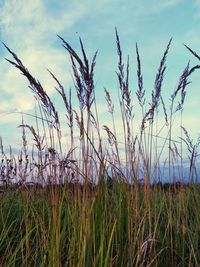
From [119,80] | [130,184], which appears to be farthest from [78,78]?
[130,184]


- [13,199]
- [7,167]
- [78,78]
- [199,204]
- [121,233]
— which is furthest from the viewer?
[7,167]

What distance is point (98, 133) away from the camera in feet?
8.89

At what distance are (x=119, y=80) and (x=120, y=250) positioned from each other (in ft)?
3.64

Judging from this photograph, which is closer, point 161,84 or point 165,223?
point 161,84

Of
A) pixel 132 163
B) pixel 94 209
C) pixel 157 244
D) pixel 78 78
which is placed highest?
pixel 78 78

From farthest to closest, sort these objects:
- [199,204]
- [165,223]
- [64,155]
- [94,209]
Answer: [199,204], [165,223], [64,155], [94,209]

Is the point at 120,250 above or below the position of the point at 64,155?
below

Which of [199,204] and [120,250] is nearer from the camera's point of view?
[120,250]

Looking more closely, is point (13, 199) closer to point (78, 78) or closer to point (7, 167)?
point (7, 167)

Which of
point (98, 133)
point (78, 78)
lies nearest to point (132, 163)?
point (98, 133)

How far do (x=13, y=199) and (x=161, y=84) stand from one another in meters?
2.70

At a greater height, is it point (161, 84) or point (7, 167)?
point (161, 84)

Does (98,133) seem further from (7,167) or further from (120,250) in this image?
(7,167)

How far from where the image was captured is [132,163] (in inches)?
121
